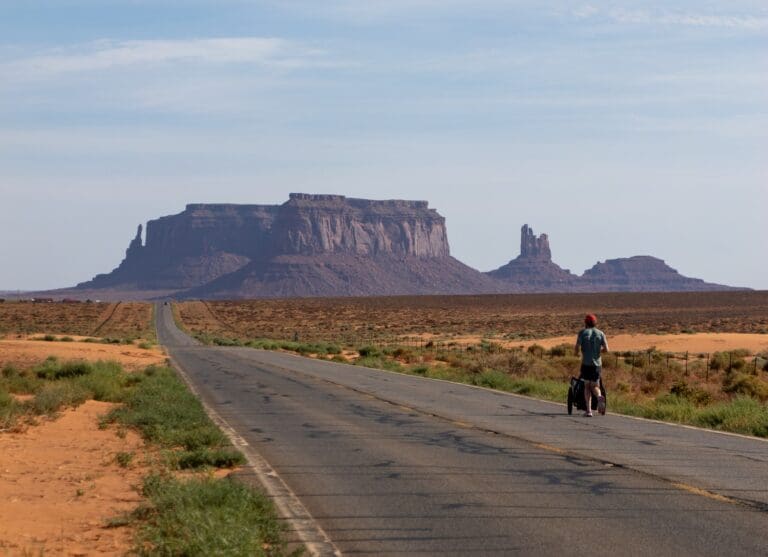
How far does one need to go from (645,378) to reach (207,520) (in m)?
25.1

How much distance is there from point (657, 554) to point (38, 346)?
43249 millimetres

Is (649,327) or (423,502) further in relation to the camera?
(649,327)

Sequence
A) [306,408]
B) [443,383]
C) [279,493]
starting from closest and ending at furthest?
[279,493] → [306,408] → [443,383]

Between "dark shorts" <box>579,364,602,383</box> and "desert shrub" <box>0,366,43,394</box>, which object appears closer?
"dark shorts" <box>579,364,602,383</box>

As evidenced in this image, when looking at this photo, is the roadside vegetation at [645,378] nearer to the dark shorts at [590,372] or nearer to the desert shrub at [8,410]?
the dark shorts at [590,372]

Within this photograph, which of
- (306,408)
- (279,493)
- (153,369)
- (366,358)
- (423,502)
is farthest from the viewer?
(366,358)

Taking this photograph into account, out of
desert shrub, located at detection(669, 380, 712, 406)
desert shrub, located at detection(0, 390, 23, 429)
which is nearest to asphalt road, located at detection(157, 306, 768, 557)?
desert shrub, located at detection(0, 390, 23, 429)

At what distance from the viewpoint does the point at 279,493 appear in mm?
10734

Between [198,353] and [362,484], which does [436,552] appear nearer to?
[362,484]

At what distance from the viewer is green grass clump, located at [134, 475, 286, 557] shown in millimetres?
7699

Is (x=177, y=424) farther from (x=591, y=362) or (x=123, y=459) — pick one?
(x=591, y=362)

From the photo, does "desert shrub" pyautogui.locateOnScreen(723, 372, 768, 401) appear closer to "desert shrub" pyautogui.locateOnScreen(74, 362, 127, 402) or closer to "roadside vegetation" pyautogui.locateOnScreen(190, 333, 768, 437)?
"roadside vegetation" pyautogui.locateOnScreen(190, 333, 768, 437)

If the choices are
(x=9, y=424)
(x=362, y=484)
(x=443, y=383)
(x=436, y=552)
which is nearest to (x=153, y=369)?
(x=443, y=383)

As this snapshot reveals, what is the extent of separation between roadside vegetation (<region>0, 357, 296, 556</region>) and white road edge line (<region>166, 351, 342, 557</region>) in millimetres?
193
